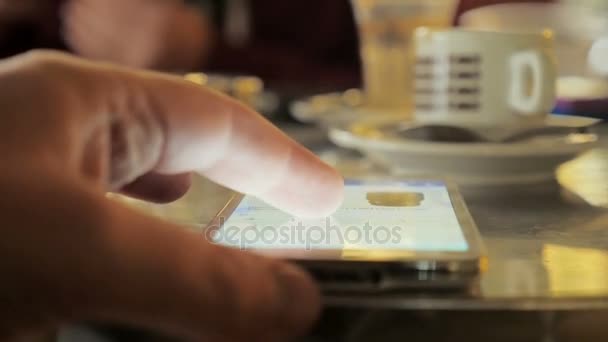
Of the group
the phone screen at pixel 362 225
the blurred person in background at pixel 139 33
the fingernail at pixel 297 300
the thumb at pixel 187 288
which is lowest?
the blurred person in background at pixel 139 33

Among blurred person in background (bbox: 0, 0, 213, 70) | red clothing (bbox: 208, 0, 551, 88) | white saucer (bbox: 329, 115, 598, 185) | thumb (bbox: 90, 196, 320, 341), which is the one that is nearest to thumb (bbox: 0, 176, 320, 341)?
thumb (bbox: 90, 196, 320, 341)

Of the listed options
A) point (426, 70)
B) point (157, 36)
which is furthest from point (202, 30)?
point (426, 70)

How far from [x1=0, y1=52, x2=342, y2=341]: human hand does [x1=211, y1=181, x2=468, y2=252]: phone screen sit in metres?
0.04

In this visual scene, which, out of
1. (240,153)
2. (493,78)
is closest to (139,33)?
(493,78)

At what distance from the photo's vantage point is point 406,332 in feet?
0.75

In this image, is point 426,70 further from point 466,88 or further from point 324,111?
point 324,111

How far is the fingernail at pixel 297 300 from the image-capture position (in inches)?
8.4

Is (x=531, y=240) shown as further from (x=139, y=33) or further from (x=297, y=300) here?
(x=139, y=33)

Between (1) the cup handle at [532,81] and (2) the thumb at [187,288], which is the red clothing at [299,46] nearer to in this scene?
(1) the cup handle at [532,81]

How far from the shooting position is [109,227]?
0.19 meters

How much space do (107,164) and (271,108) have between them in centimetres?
72

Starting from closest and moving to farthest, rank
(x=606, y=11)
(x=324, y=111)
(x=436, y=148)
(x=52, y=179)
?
(x=52, y=179) < (x=436, y=148) < (x=324, y=111) < (x=606, y=11)

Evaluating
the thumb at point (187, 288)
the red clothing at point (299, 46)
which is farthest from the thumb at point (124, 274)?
the red clothing at point (299, 46)

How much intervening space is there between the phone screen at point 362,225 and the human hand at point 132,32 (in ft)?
3.44
